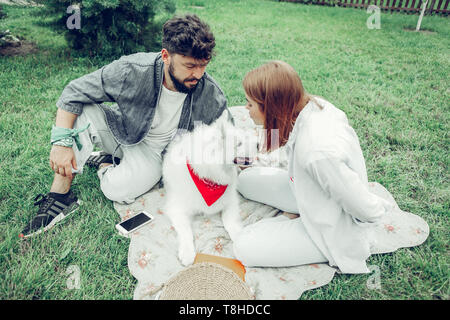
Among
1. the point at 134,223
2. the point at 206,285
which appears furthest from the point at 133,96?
the point at 206,285

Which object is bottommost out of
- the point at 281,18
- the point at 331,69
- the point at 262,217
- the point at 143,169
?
the point at 262,217

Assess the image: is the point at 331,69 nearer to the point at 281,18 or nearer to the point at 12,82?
the point at 281,18

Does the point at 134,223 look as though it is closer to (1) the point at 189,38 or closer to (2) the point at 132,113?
(2) the point at 132,113

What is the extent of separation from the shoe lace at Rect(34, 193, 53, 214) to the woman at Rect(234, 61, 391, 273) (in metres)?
1.52

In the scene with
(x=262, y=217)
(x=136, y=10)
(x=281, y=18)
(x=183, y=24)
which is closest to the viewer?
(x=183, y=24)

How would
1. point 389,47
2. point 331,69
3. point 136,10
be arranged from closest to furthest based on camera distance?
point 136,10 → point 331,69 → point 389,47

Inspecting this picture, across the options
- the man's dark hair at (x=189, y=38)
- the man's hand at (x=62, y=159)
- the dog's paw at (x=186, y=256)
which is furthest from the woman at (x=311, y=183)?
the man's hand at (x=62, y=159)

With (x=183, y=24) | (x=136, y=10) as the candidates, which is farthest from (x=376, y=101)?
(x=136, y=10)

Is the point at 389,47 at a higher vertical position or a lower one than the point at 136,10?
lower

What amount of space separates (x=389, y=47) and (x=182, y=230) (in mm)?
6303

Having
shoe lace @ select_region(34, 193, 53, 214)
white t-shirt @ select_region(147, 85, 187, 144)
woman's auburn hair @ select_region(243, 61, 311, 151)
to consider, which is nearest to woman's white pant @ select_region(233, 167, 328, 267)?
woman's auburn hair @ select_region(243, 61, 311, 151)

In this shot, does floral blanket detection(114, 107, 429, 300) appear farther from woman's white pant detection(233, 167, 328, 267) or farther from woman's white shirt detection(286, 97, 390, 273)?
woman's white shirt detection(286, 97, 390, 273)

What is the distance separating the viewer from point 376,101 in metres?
4.05

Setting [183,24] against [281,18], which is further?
[281,18]
